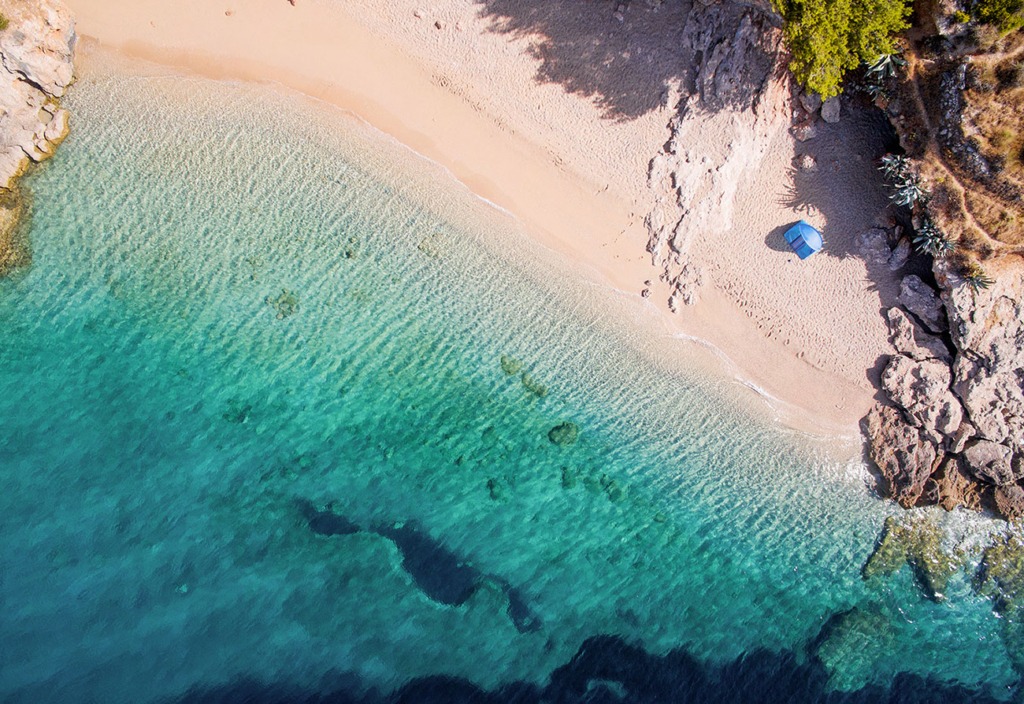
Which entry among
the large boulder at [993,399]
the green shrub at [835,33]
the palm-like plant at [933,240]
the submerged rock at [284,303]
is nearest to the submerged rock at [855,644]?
the large boulder at [993,399]

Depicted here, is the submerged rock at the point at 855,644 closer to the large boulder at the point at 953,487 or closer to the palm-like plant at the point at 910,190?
the large boulder at the point at 953,487

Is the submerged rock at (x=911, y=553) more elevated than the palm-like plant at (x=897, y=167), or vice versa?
the palm-like plant at (x=897, y=167)

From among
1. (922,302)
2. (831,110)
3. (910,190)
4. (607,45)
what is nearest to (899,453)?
(922,302)

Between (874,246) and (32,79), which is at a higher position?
(874,246)

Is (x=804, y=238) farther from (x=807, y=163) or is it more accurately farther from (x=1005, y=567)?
(x=1005, y=567)

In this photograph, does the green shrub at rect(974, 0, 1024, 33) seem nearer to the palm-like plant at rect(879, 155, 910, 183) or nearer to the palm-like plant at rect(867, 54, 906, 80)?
the palm-like plant at rect(867, 54, 906, 80)

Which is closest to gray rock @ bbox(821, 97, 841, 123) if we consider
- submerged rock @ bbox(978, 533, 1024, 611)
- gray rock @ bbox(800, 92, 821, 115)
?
gray rock @ bbox(800, 92, 821, 115)
